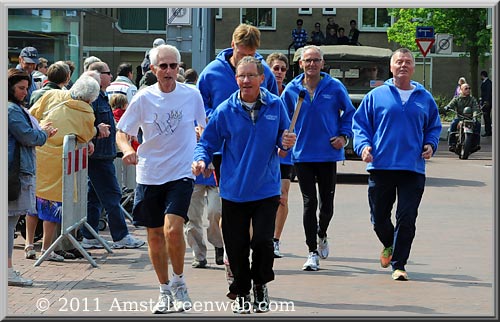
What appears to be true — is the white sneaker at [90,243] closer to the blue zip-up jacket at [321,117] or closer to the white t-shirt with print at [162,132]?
the blue zip-up jacket at [321,117]

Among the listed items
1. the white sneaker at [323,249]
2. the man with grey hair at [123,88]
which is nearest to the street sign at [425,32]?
the man with grey hair at [123,88]

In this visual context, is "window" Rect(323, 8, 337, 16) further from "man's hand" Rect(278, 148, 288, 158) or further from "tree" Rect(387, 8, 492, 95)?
"man's hand" Rect(278, 148, 288, 158)

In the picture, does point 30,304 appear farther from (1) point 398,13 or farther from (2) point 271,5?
(1) point 398,13

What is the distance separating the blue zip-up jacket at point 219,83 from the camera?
1085 cm

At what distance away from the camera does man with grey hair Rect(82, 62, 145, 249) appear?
13562 millimetres

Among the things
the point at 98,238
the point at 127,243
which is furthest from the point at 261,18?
the point at 98,238

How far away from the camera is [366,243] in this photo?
45.4 feet

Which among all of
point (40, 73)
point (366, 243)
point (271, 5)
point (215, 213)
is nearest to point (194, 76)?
point (40, 73)

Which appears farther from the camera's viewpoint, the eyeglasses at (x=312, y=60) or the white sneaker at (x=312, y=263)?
the eyeglasses at (x=312, y=60)

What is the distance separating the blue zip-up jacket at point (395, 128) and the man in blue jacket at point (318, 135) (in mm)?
858

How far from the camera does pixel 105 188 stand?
13648 mm

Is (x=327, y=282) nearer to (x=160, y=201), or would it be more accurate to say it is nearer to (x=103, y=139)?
(x=160, y=201)

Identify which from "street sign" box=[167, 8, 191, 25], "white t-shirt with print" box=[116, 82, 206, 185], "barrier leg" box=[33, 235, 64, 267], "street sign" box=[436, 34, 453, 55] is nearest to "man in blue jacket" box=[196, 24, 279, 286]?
"white t-shirt with print" box=[116, 82, 206, 185]

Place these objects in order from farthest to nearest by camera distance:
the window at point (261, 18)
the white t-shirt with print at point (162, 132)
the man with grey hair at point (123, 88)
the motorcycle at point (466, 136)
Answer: the window at point (261, 18), the motorcycle at point (466, 136), the man with grey hair at point (123, 88), the white t-shirt with print at point (162, 132)
